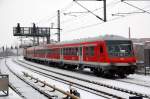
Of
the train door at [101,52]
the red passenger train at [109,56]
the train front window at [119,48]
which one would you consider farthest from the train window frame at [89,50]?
the train front window at [119,48]

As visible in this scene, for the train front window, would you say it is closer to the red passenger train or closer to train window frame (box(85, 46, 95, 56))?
the red passenger train

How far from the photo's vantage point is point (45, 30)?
69125 millimetres

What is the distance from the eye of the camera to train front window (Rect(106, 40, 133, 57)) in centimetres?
2616

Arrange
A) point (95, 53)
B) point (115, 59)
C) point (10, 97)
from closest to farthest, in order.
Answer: point (10, 97)
point (115, 59)
point (95, 53)

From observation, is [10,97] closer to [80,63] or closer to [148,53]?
[80,63]

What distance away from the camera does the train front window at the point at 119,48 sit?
2616 centimetres

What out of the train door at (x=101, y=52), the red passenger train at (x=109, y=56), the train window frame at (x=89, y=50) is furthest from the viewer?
the train window frame at (x=89, y=50)

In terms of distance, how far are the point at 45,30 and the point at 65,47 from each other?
3107 cm

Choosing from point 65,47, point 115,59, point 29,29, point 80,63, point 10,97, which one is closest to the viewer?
point 10,97

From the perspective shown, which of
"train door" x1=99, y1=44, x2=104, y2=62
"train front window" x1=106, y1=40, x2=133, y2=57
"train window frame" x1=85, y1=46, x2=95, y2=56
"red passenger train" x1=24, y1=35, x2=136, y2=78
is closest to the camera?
"red passenger train" x1=24, y1=35, x2=136, y2=78

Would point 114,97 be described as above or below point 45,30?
below

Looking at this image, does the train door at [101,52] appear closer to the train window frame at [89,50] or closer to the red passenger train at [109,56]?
the red passenger train at [109,56]

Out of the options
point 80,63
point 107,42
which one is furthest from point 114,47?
point 80,63

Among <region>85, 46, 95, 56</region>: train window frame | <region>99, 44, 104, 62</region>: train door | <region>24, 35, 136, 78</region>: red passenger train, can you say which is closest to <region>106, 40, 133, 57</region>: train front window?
<region>24, 35, 136, 78</region>: red passenger train
